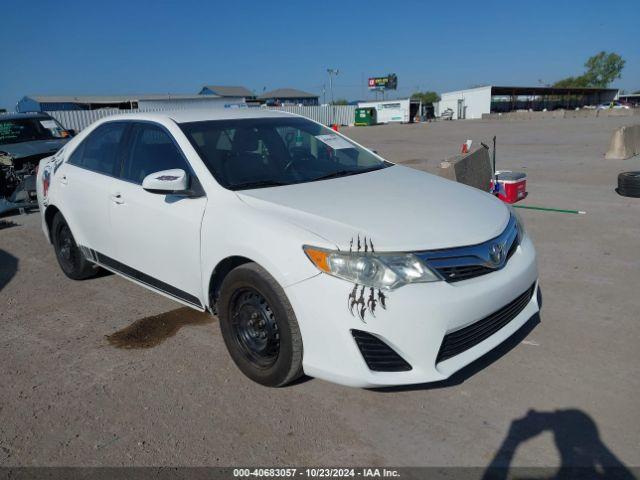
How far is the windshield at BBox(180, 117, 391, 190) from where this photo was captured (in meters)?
3.52

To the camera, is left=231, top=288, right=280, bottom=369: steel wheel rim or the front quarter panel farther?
left=231, top=288, right=280, bottom=369: steel wheel rim

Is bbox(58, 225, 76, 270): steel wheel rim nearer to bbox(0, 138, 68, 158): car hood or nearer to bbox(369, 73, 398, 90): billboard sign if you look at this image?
bbox(0, 138, 68, 158): car hood

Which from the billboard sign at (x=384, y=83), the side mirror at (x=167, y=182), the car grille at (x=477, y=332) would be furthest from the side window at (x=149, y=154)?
the billboard sign at (x=384, y=83)

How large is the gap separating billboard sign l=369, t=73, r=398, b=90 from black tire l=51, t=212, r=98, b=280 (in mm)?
96494

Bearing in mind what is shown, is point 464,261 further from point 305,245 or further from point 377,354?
point 305,245

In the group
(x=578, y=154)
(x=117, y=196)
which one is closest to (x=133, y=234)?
(x=117, y=196)

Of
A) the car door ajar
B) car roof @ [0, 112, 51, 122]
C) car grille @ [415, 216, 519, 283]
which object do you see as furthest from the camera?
car roof @ [0, 112, 51, 122]

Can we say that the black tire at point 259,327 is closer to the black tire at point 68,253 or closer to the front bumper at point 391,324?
the front bumper at point 391,324

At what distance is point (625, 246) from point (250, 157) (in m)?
4.51

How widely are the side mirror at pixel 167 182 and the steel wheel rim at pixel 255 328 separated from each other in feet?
2.63

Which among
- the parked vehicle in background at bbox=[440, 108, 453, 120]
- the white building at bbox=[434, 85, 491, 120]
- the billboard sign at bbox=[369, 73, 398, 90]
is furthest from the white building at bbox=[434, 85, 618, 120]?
the billboard sign at bbox=[369, 73, 398, 90]

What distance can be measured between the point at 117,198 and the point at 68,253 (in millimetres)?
1473

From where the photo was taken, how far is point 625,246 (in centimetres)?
576

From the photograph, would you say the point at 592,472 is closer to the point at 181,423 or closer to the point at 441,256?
the point at 441,256
